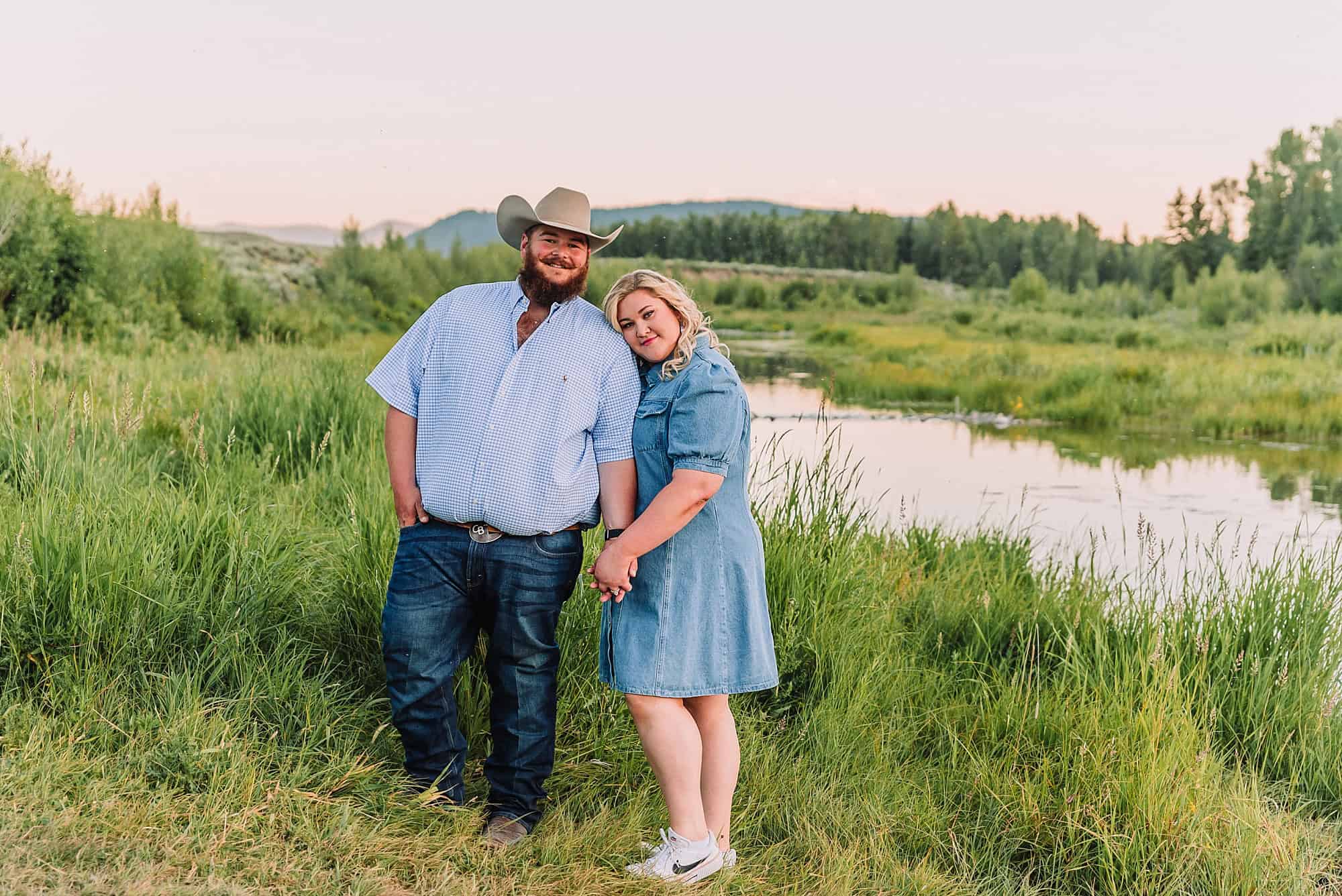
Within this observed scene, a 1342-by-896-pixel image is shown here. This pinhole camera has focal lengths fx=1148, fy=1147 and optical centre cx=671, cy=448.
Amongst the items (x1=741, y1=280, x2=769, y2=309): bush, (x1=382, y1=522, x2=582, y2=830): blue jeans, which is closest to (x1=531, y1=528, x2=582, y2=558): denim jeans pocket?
(x1=382, y1=522, x2=582, y2=830): blue jeans

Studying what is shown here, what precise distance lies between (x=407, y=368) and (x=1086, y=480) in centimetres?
1366

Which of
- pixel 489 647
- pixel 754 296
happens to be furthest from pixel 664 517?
pixel 754 296

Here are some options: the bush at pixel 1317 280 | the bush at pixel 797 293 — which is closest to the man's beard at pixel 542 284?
the bush at pixel 1317 280

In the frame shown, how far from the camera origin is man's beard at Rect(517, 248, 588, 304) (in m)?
3.73

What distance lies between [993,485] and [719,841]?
12027 millimetres

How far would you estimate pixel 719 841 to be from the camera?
353 cm

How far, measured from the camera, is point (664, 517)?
3256mm

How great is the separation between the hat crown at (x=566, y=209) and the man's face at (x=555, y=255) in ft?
0.22

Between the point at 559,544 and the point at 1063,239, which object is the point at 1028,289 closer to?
the point at 1063,239

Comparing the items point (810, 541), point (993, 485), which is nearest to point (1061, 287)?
point (993, 485)

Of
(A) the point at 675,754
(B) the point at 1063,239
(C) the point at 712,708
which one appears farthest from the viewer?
(B) the point at 1063,239

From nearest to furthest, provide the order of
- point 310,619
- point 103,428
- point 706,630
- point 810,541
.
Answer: point 706,630 < point 310,619 < point 810,541 < point 103,428

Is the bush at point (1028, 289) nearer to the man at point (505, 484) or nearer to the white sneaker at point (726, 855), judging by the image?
the man at point (505, 484)

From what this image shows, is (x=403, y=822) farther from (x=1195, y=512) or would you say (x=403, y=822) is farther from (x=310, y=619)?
(x=1195, y=512)
